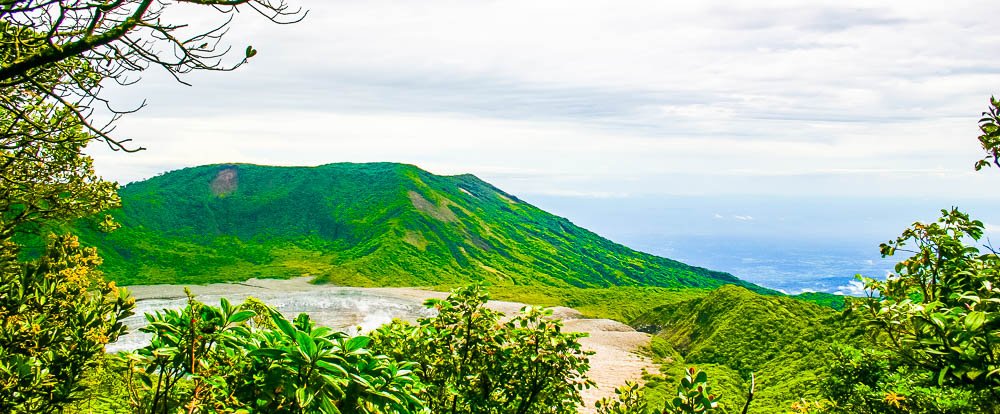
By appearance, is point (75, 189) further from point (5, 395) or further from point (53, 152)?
point (5, 395)

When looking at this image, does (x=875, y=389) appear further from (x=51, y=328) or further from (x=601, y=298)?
(x=601, y=298)

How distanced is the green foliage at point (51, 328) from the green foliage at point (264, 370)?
324cm

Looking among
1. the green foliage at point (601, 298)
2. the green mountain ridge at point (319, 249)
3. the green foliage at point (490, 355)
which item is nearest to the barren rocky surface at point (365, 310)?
the green foliage at point (601, 298)

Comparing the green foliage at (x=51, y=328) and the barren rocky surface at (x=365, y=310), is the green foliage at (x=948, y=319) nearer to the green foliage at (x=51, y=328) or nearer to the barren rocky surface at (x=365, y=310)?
the green foliage at (x=51, y=328)

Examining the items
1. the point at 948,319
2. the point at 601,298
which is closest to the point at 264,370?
the point at 948,319

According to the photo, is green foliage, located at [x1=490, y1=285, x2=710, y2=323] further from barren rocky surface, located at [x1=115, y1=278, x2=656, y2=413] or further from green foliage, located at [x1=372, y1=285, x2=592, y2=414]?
green foliage, located at [x1=372, y1=285, x2=592, y2=414]

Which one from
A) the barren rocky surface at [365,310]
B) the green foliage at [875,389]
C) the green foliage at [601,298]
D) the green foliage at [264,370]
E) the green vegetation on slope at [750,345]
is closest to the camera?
the green foliage at [264,370]

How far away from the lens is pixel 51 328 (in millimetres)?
7000

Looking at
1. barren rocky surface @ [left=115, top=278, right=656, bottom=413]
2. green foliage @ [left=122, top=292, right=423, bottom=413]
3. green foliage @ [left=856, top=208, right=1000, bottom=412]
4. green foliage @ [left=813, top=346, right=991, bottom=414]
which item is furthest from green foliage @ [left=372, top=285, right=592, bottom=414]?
barren rocky surface @ [left=115, top=278, right=656, bottom=413]

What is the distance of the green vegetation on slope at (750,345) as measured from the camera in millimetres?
42734

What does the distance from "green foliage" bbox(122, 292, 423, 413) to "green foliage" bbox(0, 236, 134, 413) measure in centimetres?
324

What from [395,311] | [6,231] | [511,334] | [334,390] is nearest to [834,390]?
[511,334]

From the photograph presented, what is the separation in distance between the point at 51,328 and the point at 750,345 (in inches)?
2491

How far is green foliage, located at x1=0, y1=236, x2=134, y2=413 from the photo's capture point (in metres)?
5.98
